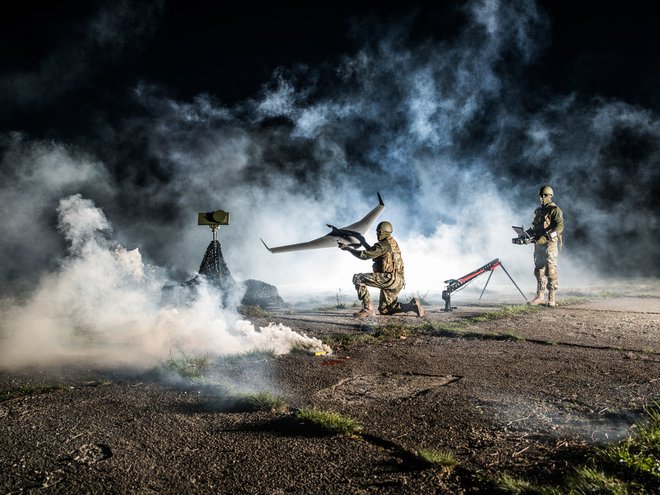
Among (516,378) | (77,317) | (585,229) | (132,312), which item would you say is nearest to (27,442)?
(516,378)

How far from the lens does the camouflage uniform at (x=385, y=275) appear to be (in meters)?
8.05

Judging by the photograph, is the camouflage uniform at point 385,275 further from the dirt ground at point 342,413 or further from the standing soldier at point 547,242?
the standing soldier at point 547,242

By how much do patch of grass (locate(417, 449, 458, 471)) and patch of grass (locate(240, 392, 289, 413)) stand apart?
1.19 m

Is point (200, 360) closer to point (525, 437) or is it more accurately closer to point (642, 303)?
point (525, 437)

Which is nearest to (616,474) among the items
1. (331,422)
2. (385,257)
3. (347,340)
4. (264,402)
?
(331,422)

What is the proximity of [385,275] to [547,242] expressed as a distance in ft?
14.3

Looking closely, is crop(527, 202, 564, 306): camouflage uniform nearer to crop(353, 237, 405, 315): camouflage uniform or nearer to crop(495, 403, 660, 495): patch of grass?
crop(353, 237, 405, 315): camouflage uniform

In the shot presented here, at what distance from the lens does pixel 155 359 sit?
196 inches

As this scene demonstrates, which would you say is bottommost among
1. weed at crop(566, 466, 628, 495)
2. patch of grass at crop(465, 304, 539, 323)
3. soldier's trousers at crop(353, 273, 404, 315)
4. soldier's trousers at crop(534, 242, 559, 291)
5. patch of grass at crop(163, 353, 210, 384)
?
weed at crop(566, 466, 628, 495)

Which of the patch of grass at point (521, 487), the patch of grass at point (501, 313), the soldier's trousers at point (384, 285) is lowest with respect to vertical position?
the patch of grass at point (521, 487)

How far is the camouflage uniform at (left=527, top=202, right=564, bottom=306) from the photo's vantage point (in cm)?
954

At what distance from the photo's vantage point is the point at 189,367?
4.35 metres

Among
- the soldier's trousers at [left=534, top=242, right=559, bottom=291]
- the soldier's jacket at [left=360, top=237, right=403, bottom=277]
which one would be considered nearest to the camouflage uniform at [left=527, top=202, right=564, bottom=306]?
the soldier's trousers at [left=534, top=242, right=559, bottom=291]

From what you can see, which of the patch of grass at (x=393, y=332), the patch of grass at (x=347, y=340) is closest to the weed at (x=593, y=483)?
the patch of grass at (x=347, y=340)
